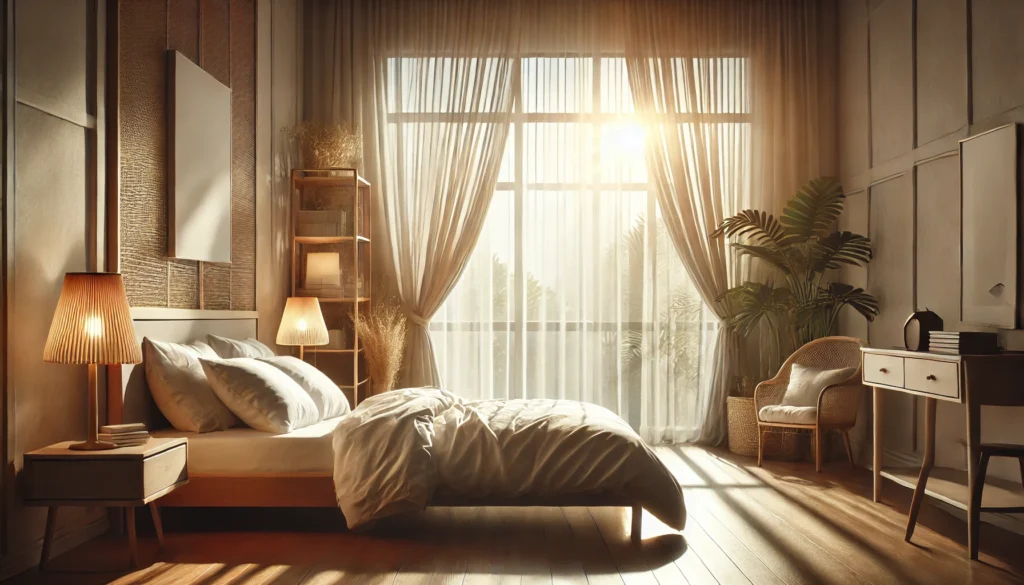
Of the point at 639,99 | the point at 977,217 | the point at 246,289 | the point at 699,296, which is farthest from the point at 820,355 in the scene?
the point at 246,289

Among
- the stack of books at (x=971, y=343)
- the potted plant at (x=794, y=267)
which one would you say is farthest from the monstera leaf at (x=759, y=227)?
the stack of books at (x=971, y=343)

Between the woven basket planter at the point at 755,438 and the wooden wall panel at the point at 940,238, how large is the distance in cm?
133

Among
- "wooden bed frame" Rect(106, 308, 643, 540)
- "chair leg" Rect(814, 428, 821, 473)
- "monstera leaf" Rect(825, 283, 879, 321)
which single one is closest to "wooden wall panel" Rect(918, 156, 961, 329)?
"monstera leaf" Rect(825, 283, 879, 321)

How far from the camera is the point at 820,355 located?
18.8 ft

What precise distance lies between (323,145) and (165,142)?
1941 millimetres

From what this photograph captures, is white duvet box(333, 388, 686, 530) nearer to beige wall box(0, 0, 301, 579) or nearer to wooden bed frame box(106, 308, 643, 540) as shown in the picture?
wooden bed frame box(106, 308, 643, 540)

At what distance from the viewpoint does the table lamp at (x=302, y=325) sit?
5.34 metres

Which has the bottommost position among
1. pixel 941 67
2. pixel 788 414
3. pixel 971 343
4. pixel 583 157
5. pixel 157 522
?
pixel 157 522

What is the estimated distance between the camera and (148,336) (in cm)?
392

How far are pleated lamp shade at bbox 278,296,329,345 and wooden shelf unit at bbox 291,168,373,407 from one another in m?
0.43

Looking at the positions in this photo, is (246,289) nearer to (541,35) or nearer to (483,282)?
(483,282)

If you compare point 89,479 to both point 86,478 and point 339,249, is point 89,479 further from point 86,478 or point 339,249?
point 339,249

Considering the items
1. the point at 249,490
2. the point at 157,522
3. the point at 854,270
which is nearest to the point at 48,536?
the point at 157,522

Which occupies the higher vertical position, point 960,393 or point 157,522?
point 960,393
